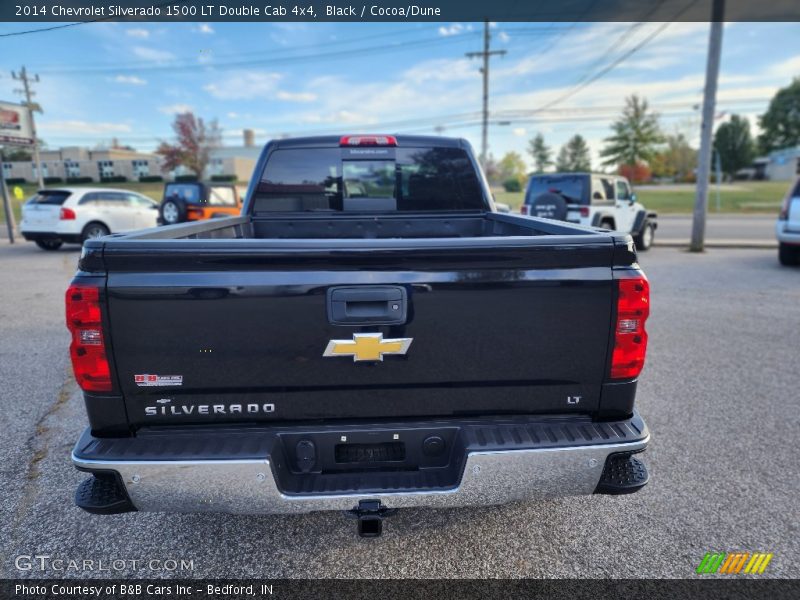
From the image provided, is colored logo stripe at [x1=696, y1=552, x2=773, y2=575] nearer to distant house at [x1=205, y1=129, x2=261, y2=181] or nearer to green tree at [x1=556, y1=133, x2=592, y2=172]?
distant house at [x1=205, y1=129, x2=261, y2=181]

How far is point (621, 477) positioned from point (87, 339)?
2351mm

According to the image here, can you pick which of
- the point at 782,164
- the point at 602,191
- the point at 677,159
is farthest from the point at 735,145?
the point at 602,191

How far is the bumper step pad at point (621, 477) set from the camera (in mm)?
2055

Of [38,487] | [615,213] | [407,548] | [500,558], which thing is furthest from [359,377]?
[615,213]

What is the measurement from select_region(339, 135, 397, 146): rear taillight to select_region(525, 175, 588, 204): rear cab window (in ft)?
31.7

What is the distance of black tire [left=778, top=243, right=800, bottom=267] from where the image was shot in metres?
10.9

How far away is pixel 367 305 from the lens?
1.91m

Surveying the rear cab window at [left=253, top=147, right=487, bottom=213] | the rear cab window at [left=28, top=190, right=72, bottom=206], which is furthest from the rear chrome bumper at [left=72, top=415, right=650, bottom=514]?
the rear cab window at [left=28, top=190, right=72, bottom=206]

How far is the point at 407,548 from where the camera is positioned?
8.04ft

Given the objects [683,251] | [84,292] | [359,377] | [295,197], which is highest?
[295,197]

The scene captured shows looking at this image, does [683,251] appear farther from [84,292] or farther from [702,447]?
[84,292]

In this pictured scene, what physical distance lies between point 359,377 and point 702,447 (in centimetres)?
287

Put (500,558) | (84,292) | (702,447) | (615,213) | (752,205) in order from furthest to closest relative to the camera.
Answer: (752,205)
(615,213)
(702,447)
(500,558)
(84,292)

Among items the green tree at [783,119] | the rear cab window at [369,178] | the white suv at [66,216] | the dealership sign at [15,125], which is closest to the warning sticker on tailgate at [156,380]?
the rear cab window at [369,178]
